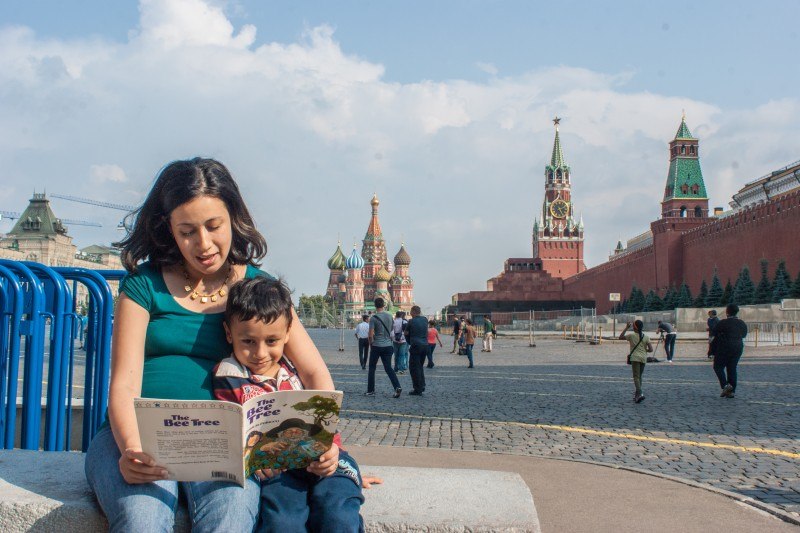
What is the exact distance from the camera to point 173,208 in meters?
2.61

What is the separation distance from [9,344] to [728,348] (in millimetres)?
7979

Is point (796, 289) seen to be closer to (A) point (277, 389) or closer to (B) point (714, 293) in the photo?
(B) point (714, 293)

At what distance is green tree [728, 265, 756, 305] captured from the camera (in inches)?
1422

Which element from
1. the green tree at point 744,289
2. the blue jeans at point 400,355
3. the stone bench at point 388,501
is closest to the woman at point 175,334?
the stone bench at point 388,501

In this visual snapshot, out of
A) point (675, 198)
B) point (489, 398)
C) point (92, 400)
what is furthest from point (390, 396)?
point (675, 198)

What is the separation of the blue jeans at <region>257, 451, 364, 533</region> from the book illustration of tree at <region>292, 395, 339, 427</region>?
194 mm

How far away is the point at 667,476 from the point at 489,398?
5.19 meters

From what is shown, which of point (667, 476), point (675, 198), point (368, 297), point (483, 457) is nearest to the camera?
point (667, 476)

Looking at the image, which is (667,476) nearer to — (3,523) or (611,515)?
(611,515)

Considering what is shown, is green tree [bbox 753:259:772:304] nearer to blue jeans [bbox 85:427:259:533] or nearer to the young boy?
the young boy

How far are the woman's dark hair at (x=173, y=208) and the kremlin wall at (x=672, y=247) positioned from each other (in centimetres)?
3492

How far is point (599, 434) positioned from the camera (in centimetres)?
677

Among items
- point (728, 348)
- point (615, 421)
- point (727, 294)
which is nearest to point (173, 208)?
point (615, 421)

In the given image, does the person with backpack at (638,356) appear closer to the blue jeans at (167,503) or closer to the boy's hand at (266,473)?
the boy's hand at (266,473)
